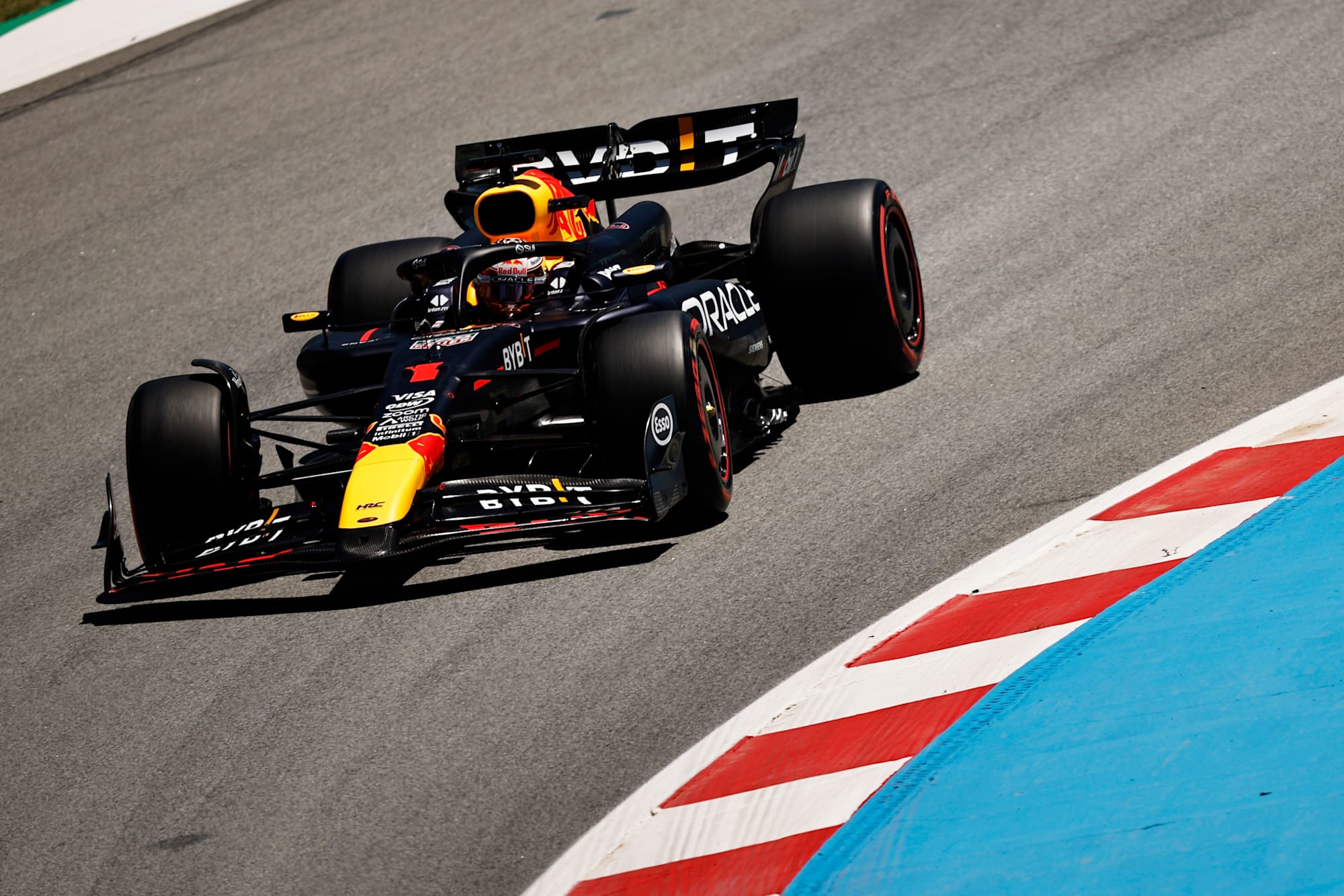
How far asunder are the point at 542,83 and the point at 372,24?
122 inches

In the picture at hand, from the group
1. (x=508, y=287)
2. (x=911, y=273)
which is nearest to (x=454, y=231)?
(x=508, y=287)

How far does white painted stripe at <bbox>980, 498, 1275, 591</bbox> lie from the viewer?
5.07 metres

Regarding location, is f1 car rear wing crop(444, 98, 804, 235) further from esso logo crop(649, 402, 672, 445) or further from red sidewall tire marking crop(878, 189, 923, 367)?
esso logo crop(649, 402, 672, 445)

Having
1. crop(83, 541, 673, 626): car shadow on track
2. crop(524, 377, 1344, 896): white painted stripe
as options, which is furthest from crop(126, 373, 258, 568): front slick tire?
crop(524, 377, 1344, 896): white painted stripe

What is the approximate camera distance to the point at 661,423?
235 inches

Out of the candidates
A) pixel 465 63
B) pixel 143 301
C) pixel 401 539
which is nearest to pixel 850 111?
pixel 465 63

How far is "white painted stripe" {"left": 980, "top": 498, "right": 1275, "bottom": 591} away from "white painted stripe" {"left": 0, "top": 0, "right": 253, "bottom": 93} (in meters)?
13.2

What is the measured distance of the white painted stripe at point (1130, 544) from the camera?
5070mm

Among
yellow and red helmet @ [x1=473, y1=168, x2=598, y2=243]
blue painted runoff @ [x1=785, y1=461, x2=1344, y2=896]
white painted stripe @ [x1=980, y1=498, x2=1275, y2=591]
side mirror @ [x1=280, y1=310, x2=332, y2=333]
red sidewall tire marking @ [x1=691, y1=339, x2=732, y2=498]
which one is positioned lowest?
blue painted runoff @ [x1=785, y1=461, x2=1344, y2=896]

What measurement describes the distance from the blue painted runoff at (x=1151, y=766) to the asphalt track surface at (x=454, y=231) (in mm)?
917

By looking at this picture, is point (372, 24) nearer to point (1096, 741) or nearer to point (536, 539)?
point (536, 539)

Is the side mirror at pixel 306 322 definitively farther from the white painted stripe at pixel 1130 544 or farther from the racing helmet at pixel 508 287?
the white painted stripe at pixel 1130 544

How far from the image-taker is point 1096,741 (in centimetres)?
403

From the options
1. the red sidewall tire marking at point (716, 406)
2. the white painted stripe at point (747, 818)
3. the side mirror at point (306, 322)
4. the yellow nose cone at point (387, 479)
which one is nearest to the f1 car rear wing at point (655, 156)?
the side mirror at point (306, 322)
